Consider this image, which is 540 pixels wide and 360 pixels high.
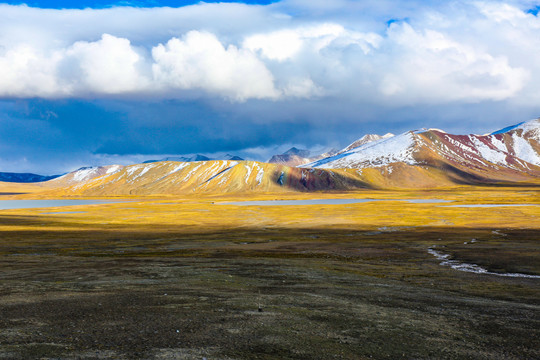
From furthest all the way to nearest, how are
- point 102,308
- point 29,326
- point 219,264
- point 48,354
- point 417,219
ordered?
point 417,219 < point 219,264 < point 102,308 < point 29,326 < point 48,354

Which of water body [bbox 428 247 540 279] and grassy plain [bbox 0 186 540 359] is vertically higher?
grassy plain [bbox 0 186 540 359]

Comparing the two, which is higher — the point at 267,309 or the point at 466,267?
the point at 267,309

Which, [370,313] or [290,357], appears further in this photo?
[370,313]

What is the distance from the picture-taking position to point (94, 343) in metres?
15.6

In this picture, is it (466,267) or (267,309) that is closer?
(267,309)

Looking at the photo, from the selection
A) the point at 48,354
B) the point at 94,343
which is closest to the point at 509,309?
the point at 94,343

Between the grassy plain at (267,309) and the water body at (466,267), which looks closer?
the grassy plain at (267,309)

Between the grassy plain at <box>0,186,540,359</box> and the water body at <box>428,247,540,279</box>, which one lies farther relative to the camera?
the water body at <box>428,247,540,279</box>

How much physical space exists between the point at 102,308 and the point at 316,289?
45.0 feet

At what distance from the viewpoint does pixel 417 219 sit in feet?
398

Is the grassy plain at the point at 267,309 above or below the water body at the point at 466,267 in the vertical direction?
above

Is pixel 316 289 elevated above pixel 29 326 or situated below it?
→ below

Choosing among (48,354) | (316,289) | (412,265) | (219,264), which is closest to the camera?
(48,354)

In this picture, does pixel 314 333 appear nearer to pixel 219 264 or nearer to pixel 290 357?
pixel 290 357
